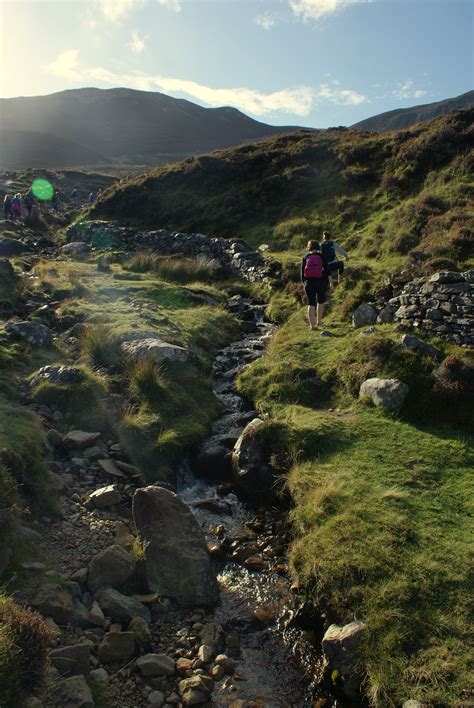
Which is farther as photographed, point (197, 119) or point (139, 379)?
point (197, 119)

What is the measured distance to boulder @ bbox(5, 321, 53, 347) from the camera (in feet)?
50.1

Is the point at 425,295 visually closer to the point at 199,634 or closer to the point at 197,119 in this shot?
the point at 199,634

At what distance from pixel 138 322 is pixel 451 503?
11.9m

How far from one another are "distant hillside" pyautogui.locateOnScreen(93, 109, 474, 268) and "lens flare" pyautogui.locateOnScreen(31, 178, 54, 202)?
45.4ft

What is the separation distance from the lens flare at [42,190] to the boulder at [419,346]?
52904 millimetres

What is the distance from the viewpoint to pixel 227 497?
10.8 meters

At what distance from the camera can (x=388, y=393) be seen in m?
11.8

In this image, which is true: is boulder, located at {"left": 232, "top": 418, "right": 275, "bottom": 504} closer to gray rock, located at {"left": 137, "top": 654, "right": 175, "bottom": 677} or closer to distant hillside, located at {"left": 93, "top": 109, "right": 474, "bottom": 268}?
gray rock, located at {"left": 137, "top": 654, "right": 175, "bottom": 677}

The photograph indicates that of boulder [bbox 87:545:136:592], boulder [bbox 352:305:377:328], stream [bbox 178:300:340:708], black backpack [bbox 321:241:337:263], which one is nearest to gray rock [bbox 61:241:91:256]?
black backpack [bbox 321:241:337:263]

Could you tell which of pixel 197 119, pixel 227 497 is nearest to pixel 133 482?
pixel 227 497

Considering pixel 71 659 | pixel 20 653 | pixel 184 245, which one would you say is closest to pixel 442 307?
pixel 71 659

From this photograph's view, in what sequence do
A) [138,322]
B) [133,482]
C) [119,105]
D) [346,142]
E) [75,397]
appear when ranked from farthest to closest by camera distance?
[119,105] → [346,142] → [138,322] → [75,397] → [133,482]

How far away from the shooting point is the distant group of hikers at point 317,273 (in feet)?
52.7

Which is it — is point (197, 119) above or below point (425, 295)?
above
